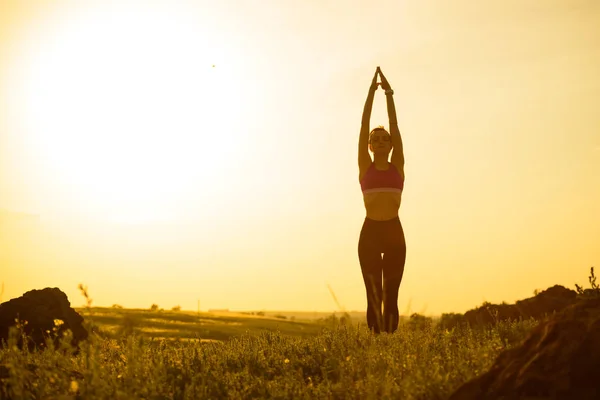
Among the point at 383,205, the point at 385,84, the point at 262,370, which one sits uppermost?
the point at 385,84

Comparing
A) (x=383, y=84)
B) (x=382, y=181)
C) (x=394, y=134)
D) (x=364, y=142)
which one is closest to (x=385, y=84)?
(x=383, y=84)

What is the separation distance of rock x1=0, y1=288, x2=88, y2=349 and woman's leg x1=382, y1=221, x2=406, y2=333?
5.15 metres

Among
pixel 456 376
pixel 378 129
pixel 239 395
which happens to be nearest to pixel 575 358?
pixel 456 376

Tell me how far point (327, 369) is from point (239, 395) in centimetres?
133

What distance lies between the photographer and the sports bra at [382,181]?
914 cm

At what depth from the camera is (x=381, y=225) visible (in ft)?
29.9

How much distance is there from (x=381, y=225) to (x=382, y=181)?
0.67 metres

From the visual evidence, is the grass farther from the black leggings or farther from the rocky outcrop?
the rocky outcrop

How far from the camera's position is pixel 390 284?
9016mm

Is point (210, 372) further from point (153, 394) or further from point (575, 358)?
point (575, 358)

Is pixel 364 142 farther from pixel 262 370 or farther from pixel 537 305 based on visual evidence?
pixel 537 305

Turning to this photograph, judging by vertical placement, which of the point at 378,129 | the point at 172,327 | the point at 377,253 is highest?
the point at 378,129

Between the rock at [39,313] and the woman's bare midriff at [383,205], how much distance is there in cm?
522

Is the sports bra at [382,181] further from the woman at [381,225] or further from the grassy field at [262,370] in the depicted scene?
the grassy field at [262,370]
